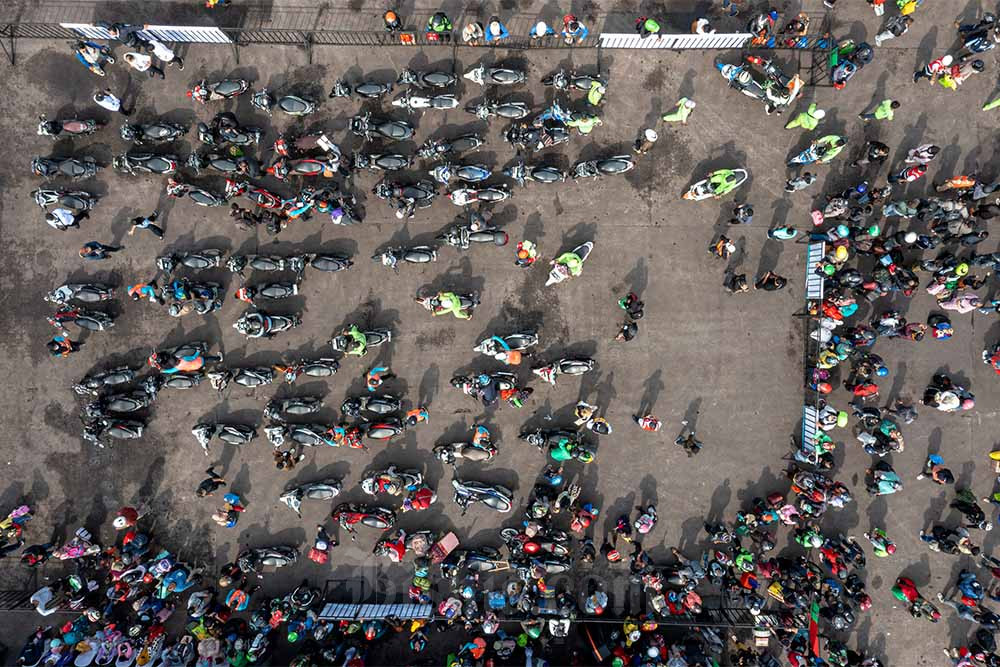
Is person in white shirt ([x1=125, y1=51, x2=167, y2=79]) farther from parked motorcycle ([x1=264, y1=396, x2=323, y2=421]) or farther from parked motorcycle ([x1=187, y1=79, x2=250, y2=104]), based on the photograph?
parked motorcycle ([x1=264, y1=396, x2=323, y2=421])

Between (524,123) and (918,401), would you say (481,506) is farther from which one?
(918,401)

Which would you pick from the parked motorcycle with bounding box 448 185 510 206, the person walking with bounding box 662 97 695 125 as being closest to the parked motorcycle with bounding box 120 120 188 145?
the parked motorcycle with bounding box 448 185 510 206

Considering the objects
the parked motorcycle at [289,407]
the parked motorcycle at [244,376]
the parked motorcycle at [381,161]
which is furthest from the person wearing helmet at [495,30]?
the parked motorcycle at [289,407]

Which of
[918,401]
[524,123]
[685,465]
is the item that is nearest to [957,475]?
[918,401]

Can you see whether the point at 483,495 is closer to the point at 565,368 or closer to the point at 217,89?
the point at 565,368

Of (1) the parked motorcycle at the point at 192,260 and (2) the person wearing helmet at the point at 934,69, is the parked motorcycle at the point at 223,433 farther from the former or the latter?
(2) the person wearing helmet at the point at 934,69

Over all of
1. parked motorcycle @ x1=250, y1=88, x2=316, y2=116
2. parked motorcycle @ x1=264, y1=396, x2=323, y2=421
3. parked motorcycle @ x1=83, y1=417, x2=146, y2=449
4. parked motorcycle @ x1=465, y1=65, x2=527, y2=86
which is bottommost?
parked motorcycle @ x1=83, y1=417, x2=146, y2=449
